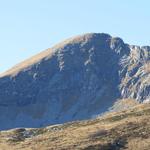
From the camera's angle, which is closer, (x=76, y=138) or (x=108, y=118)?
(x=76, y=138)

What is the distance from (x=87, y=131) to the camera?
164m

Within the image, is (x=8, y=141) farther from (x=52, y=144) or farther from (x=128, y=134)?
(x=128, y=134)

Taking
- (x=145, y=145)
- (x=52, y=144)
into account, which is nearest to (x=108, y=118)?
(x=52, y=144)

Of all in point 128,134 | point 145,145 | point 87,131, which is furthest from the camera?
point 87,131

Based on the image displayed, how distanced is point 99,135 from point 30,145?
720 inches

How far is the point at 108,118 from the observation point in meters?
187

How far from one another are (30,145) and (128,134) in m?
26.1

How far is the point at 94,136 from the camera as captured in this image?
510ft

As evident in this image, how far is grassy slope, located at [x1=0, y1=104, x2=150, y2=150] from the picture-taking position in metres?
144

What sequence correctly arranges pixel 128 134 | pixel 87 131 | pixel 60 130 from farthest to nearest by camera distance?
pixel 60 130 < pixel 87 131 < pixel 128 134

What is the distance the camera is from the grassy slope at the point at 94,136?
473 feet

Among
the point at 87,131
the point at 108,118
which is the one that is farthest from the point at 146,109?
the point at 87,131

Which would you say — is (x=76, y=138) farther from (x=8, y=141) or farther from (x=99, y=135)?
(x=8, y=141)

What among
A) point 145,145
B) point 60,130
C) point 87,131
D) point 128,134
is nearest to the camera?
point 145,145
